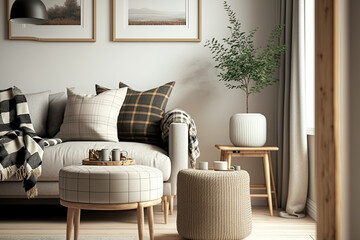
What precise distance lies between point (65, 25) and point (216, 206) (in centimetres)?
239

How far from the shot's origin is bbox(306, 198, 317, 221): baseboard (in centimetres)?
345

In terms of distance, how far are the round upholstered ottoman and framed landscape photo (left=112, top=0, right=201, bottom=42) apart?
1.96 metres

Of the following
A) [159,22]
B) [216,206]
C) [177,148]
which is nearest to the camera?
[216,206]

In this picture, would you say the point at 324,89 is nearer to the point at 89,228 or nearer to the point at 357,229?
the point at 357,229

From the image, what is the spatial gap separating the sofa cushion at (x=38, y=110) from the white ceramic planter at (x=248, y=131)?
5.12ft

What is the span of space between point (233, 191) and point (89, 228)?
1055 millimetres

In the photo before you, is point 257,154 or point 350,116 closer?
point 350,116

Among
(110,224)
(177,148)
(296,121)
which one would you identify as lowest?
(110,224)

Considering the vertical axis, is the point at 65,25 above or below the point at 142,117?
above

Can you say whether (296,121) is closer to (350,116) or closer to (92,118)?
(92,118)

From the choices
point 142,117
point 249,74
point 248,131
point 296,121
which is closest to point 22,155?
point 142,117

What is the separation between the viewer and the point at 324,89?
175cm

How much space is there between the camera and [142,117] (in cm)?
366

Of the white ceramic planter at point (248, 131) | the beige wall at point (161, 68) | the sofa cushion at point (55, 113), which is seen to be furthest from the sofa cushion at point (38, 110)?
the white ceramic planter at point (248, 131)
